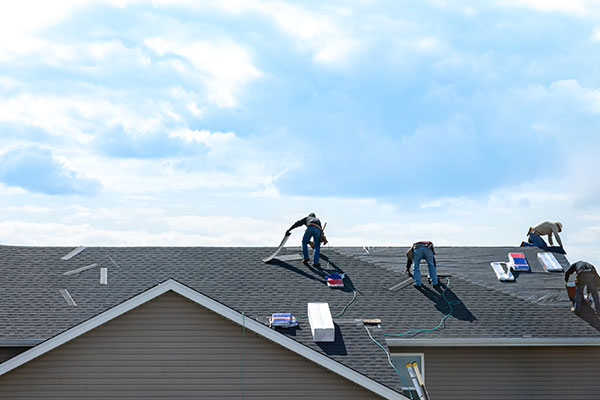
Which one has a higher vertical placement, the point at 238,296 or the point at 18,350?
the point at 238,296

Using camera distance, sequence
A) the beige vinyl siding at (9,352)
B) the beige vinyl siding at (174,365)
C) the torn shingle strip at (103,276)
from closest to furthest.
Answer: the beige vinyl siding at (174,365) → the beige vinyl siding at (9,352) → the torn shingle strip at (103,276)

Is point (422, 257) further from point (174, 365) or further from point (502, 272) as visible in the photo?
point (174, 365)

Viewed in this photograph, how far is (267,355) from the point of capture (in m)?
11.7

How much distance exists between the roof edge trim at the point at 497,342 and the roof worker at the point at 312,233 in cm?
449

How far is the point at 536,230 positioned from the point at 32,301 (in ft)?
52.4

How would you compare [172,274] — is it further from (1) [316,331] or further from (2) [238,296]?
(1) [316,331]

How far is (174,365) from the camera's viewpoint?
1170cm

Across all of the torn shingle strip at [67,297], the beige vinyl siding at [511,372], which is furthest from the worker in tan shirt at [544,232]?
the torn shingle strip at [67,297]

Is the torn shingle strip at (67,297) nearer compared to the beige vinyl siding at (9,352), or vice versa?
the beige vinyl siding at (9,352)

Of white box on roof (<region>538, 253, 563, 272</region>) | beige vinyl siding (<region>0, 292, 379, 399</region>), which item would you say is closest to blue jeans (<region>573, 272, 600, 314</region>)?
white box on roof (<region>538, 253, 563, 272</region>)

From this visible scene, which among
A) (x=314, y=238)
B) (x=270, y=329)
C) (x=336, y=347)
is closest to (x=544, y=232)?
(x=314, y=238)

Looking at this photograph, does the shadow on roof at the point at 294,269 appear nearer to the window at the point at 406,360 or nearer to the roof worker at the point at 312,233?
the roof worker at the point at 312,233

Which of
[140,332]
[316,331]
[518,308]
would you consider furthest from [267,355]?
[518,308]

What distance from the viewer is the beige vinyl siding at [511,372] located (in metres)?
14.9
